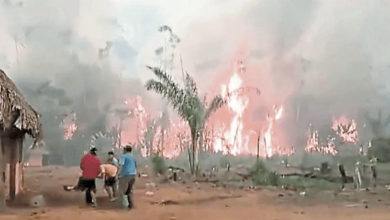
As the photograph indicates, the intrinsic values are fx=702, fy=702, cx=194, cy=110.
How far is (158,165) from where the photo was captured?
14906 mm

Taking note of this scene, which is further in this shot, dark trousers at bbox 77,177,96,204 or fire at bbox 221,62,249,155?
fire at bbox 221,62,249,155

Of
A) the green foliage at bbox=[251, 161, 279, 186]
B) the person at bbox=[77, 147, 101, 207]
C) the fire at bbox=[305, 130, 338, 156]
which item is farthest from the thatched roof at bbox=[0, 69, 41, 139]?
the fire at bbox=[305, 130, 338, 156]

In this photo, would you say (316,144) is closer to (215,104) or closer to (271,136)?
(271,136)

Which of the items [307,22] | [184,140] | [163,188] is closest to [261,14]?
[307,22]

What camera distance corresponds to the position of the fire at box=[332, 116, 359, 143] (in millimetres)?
14953

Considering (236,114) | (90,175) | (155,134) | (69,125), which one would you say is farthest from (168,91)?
(90,175)

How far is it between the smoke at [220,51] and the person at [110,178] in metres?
3.33

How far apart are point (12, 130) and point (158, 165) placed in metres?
4.11

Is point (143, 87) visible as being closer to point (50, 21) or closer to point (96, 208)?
point (50, 21)

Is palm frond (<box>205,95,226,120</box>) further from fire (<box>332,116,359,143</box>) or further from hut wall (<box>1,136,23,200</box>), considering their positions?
hut wall (<box>1,136,23,200</box>)

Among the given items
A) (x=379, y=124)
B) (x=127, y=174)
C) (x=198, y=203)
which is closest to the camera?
(x=127, y=174)

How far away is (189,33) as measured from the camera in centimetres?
1520

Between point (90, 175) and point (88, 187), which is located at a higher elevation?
point (90, 175)

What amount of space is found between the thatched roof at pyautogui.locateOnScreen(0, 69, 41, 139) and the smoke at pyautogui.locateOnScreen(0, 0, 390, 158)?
351 centimetres
